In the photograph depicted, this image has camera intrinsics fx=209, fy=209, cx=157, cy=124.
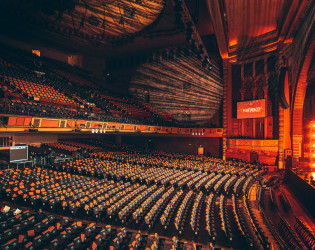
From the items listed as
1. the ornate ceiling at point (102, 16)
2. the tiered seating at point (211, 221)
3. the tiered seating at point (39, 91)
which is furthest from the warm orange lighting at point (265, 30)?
the tiered seating at point (39, 91)

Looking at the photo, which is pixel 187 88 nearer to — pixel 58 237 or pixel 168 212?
pixel 168 212

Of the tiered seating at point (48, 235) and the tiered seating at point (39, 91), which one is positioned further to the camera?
the tiered seating at point (39, 91)

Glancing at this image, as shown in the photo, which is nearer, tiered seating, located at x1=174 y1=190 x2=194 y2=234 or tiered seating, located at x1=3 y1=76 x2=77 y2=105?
tiered seating, located at x1=174 y1=190 x2=194 y2=234

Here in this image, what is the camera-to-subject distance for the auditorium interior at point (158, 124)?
241 inches

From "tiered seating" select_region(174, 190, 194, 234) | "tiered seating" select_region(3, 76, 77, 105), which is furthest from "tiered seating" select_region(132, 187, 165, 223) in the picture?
"tiered seating" select_region(3, 76, 77, 105)

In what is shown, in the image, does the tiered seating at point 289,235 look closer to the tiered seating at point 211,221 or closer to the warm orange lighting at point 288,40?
the tiered seating at point 211,221

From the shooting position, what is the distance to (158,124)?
58.6ft

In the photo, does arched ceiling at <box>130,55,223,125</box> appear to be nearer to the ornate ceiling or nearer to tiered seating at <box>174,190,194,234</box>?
the ornate ceiling

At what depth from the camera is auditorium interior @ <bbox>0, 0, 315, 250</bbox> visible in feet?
20.1

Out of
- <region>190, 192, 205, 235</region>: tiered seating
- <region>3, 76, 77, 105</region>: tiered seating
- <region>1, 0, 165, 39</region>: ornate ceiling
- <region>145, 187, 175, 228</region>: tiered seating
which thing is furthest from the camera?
<region>1, 0, 165, 39</region>: ornate ceiling

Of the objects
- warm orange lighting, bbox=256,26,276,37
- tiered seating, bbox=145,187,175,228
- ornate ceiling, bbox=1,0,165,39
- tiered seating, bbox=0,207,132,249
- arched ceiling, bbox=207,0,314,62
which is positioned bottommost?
tiered seating, bbox=145,187,175,228

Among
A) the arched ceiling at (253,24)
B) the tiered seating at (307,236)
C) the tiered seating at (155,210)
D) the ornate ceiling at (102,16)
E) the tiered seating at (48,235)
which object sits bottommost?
the tiered seating at (307,236)

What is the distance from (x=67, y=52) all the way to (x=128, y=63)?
21.0 ft

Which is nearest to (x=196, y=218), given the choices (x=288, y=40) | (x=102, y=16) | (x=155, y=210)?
(x=155, y=210)
